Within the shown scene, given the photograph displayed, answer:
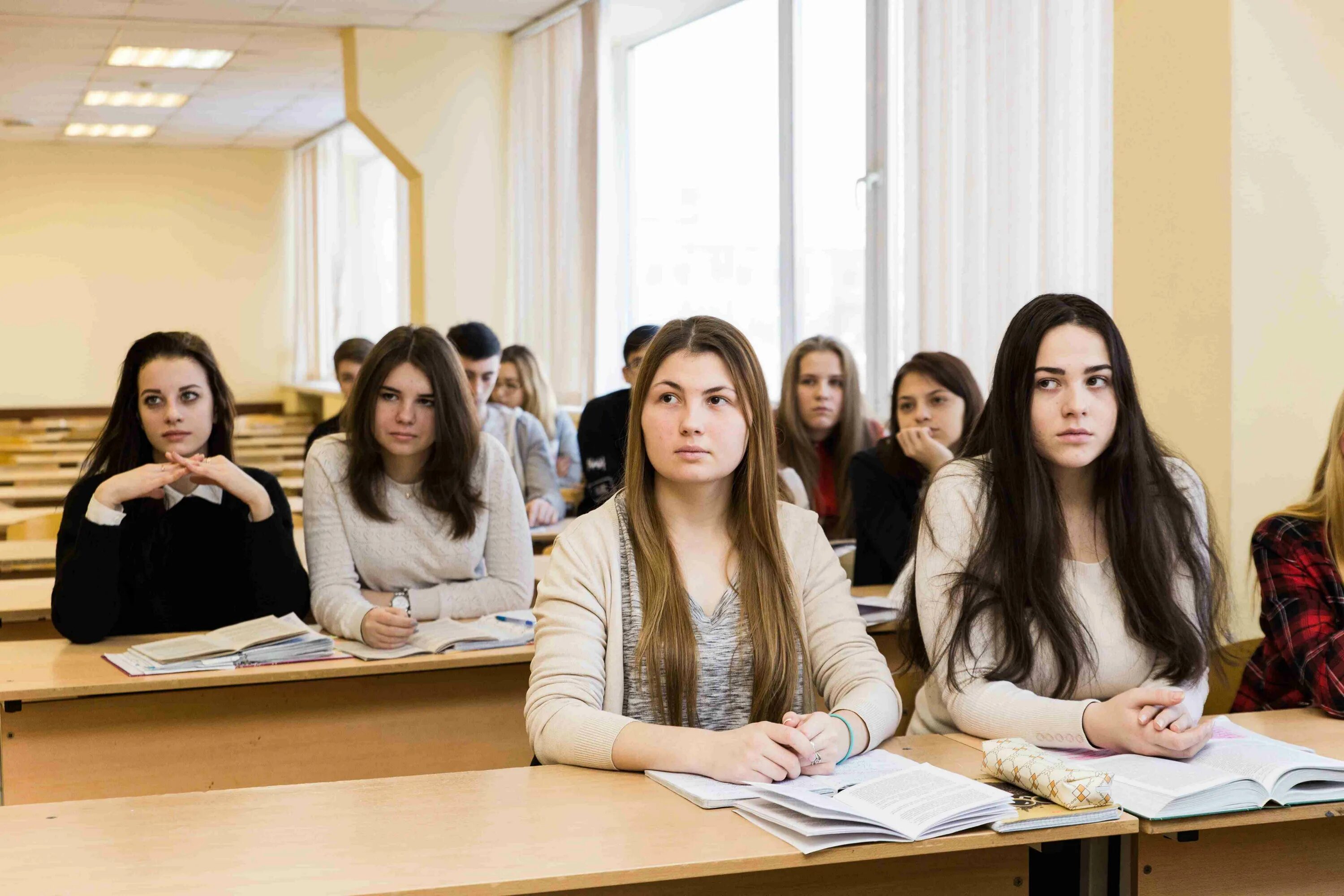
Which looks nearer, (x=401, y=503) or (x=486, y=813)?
(x=486, y=813)

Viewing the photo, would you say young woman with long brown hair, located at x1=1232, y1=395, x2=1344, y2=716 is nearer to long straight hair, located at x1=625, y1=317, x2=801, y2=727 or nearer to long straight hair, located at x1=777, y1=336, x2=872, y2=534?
long straight hair, located at x1=625, y1=317, x2=801, y2=727

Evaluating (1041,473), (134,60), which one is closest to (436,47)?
(134,60)

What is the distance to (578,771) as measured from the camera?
74.2 inches

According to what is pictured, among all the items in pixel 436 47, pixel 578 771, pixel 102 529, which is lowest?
pixel 578 771

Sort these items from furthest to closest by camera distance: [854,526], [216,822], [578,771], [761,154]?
1. [761,154]
2. [854,526]
3. [578,771]
4. [216,822]

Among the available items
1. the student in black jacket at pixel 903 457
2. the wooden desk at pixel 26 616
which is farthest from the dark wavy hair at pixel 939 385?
the wooden desk at pixel 26 616

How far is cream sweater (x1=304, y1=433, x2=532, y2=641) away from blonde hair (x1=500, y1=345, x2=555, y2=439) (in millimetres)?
2957

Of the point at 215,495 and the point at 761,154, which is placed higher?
the point at 761,154

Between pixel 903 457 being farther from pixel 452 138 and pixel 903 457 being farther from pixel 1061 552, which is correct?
pixel 452 138

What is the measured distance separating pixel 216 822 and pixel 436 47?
7.43m

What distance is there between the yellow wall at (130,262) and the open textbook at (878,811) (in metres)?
12.8

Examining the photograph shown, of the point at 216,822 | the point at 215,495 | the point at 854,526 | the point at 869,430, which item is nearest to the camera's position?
the point at 216,822

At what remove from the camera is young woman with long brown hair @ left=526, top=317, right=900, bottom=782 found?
6.59 ft

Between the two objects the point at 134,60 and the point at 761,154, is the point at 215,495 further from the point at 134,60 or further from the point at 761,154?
the point at 134,60
